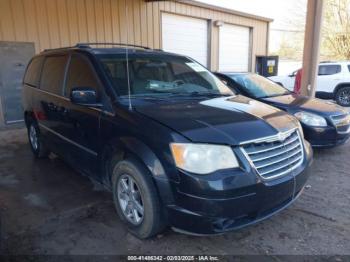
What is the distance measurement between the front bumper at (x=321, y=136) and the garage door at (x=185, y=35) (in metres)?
7.47

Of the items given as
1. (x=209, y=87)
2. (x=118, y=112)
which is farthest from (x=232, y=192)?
(x=209, y=87)

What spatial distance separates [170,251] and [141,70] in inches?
75.7

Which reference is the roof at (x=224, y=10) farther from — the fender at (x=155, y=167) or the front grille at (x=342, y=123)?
the fender at (x=155, y=167)

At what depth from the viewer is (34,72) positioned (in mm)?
5062

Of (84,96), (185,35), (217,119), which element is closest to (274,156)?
(217,119)

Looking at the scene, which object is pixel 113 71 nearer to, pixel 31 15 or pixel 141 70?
pixel 141 70

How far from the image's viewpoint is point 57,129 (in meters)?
4.14

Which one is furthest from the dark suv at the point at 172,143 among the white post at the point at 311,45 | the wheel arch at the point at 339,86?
the wheel arch at the point at 339,86

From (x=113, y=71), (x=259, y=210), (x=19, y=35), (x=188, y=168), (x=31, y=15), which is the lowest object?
(x=259, y=210)

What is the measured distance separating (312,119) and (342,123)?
60 cm

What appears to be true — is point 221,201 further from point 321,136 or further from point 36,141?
point 36,141

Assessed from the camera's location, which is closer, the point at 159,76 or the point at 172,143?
the point at 172,143

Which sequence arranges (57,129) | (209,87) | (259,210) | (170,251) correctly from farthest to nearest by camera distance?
(57,129) → (209,87) → (170,251) → (259,210)

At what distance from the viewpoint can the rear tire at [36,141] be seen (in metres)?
5.04
